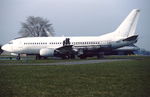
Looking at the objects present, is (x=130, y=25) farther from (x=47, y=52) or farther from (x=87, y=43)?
(x=47, y=52)

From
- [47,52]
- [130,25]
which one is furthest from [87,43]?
[130,25]

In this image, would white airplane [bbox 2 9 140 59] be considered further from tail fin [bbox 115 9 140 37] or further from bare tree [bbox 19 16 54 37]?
bare tree [bbox 19 16 54 37]

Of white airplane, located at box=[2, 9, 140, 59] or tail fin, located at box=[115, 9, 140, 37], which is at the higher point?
tail fin, located at box=[115, 9, 140, 37]

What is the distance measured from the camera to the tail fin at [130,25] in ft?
131

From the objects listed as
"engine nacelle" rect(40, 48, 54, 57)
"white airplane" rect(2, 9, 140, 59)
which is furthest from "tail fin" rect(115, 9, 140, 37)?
"engine nacelle" rect(40, 48, 54, 57)

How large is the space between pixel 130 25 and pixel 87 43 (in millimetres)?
6174

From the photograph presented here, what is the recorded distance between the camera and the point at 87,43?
40.9 meters

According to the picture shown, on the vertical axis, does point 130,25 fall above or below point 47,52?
above

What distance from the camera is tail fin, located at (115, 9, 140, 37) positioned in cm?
3988

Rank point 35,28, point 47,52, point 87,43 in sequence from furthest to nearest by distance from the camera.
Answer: point 35,28 < point 87,43 < point 47,52

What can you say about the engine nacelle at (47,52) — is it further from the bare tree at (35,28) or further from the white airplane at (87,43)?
the bare tree at (35,28)

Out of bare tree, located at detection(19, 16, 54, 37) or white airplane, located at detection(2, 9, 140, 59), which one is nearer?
white airplane, located at detection(2, 9, 140, 59)

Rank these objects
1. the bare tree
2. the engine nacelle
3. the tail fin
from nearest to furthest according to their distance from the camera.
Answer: the engine nacelle → the tail fin → the bare tree

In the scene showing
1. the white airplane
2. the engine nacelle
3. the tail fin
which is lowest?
the engine nacelle
